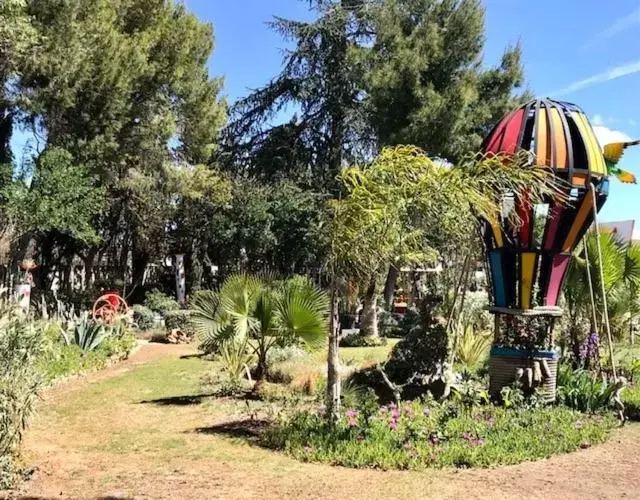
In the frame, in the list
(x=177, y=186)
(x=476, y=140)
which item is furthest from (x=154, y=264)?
Answer: (x=476, y=140)

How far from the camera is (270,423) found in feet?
25.9

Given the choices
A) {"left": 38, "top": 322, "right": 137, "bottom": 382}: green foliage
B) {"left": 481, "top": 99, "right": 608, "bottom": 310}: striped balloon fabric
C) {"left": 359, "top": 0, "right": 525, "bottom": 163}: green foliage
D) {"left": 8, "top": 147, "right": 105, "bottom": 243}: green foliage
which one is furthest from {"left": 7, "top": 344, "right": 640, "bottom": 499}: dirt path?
{"left": 359, "top": 0, "right": 525, "bottom": 163}: green foliage

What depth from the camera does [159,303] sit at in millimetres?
21469

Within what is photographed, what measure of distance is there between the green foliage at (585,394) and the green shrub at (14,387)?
666cm

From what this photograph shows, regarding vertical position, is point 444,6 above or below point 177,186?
above

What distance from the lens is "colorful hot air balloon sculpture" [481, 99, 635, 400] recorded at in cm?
884

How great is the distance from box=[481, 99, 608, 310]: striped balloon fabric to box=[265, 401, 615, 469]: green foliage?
2061 mm

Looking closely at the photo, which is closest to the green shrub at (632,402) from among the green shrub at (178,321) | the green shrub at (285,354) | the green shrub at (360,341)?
the green shrub at (285,354)

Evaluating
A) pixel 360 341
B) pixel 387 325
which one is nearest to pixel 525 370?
pixel 360 341

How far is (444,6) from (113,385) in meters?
16.9

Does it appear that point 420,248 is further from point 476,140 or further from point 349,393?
point 476,140

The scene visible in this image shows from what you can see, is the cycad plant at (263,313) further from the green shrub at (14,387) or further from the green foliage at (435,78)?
the green foliage at (435,78)

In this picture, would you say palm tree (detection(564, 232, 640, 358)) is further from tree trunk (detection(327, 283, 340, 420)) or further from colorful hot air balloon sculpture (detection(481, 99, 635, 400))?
tree trunk (detection(327, 283, 340, 420))

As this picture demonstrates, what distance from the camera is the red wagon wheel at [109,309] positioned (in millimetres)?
16609
